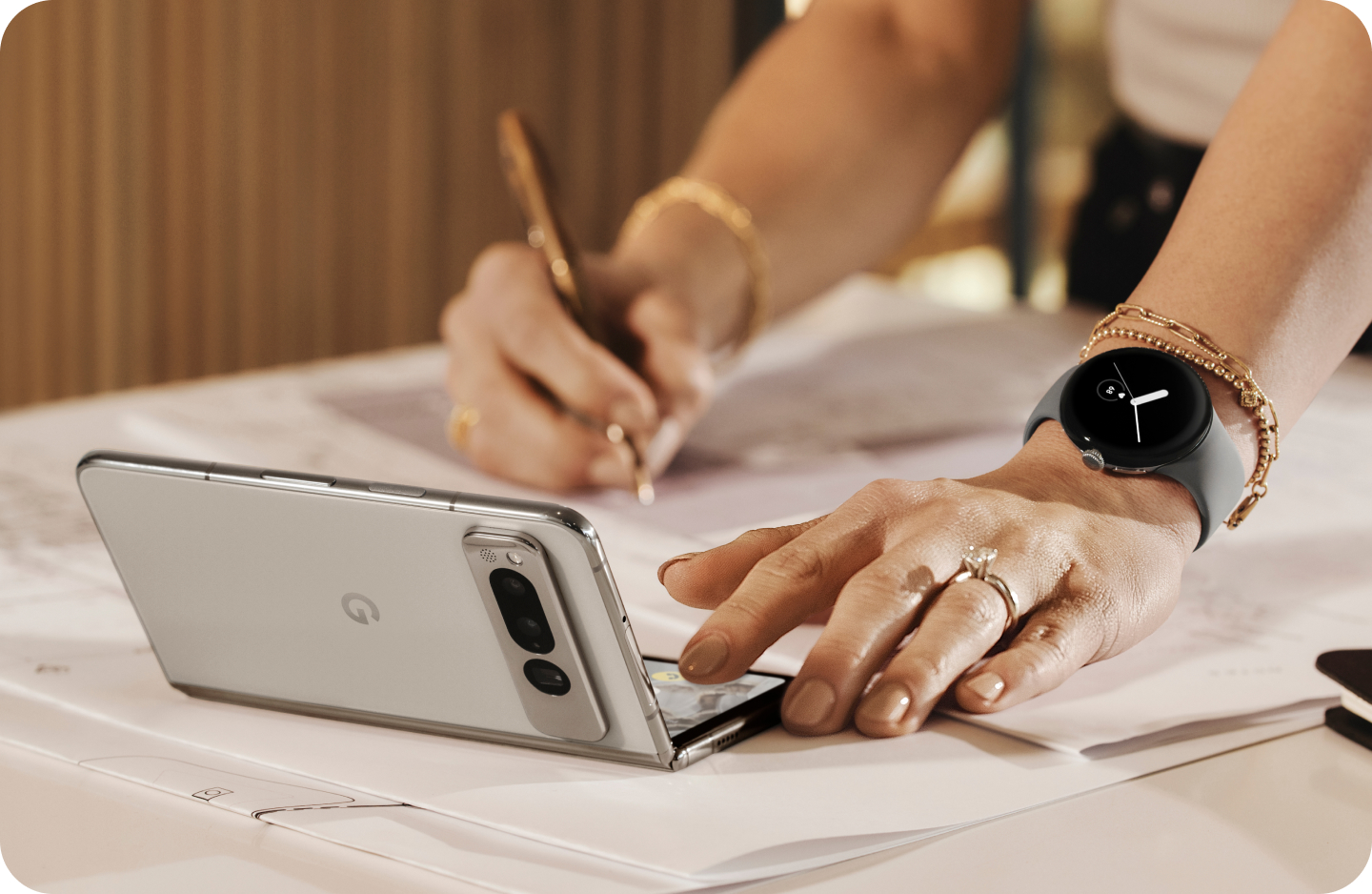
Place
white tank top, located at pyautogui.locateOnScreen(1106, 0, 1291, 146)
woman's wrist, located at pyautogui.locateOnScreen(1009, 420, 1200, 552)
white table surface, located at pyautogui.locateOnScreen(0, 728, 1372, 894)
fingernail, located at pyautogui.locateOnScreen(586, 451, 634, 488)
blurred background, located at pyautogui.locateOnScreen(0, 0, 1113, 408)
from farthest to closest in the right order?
blurred background, located at pyautogui.locateOnScreen(0, 0, 1113, 408) < white tank top, located at pyautogui.locateOnScreen(1106, 0, 1291, 146) < fingernail, located at pyautogui.locateOnScreen(586, 451, 634, 488) < woman's wrist, located at pyautogui.locateOnScreen(1009, 420, 1200, 552) < white table surface, located at pyautogui.locateOnScreen(0, 728, 1372, 894)

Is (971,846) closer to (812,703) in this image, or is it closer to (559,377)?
(812,703)

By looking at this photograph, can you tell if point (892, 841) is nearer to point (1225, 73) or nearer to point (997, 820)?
point (997, 820)

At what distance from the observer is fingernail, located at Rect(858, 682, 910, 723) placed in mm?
370

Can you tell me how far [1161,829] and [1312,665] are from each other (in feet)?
0.47

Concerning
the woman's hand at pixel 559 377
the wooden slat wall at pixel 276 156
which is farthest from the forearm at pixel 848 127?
the wooden slat wall at pixel 276 156

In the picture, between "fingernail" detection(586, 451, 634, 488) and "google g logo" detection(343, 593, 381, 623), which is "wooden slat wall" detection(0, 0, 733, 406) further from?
"google g logo" detection(343, 593, 381, 623)

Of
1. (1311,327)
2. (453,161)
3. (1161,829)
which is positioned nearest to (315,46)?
(453,161)

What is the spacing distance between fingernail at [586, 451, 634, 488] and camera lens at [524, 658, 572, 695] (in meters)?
0.32

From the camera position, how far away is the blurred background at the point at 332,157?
1.74 meters

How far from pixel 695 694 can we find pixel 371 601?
11cm

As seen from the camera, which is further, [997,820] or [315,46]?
[315,46]

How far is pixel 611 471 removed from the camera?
67cm

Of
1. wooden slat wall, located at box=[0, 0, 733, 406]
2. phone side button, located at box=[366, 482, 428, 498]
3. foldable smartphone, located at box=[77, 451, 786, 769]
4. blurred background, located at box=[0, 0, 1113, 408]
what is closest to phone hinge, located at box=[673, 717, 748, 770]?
foldable smartphone, located at box=[77, 451, 786, 769]

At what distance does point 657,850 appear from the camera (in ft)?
1.01
